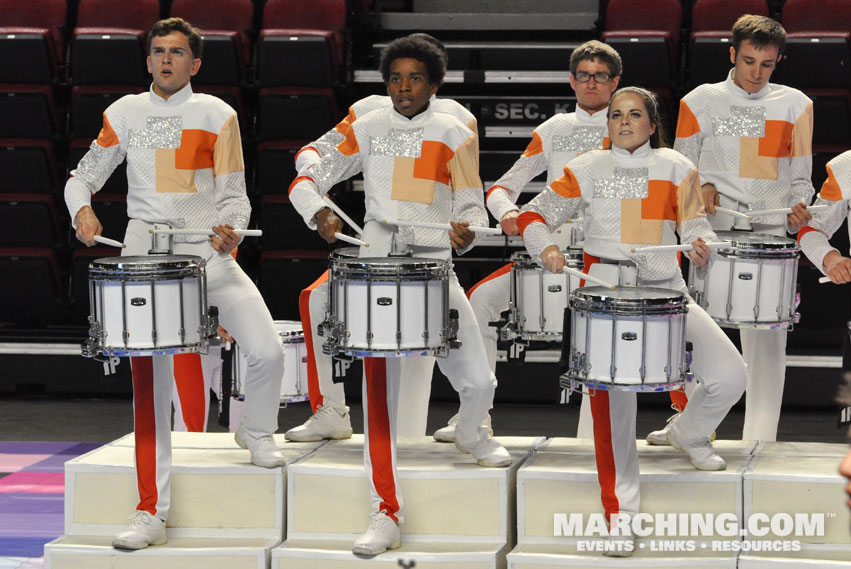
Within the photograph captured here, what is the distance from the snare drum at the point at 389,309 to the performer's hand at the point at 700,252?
82 cm

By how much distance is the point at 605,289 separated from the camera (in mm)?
4066

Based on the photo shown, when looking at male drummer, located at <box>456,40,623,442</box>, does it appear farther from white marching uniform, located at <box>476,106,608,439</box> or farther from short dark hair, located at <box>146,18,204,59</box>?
short dark hair, located at <box>146,18,204,59</box>

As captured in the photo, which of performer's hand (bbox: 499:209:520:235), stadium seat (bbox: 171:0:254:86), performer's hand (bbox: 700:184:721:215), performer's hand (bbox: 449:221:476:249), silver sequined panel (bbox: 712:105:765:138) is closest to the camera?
performer's hand (bbox: 449:221:476:249)

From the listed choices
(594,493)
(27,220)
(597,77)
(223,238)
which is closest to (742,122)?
(597,77)

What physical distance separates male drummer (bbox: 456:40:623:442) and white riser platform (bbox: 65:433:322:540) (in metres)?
0.94

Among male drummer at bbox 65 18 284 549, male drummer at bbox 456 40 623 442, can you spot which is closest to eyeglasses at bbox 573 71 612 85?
male drummer at bbox 456 40 623 442

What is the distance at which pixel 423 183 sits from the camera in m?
4.41

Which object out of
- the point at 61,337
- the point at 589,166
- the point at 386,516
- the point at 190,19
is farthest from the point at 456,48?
the point at 386,516

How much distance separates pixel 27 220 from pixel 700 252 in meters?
4.33

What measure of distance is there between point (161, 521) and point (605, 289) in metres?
1.64

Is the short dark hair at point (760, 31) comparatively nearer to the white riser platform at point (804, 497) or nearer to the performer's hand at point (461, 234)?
the performer's hand at point (461, 234)

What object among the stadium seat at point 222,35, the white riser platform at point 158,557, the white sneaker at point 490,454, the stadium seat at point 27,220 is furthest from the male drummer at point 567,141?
the stadium seat at point 27,220

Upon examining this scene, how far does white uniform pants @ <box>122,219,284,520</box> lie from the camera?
168 inches

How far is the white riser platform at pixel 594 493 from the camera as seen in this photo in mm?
4234
